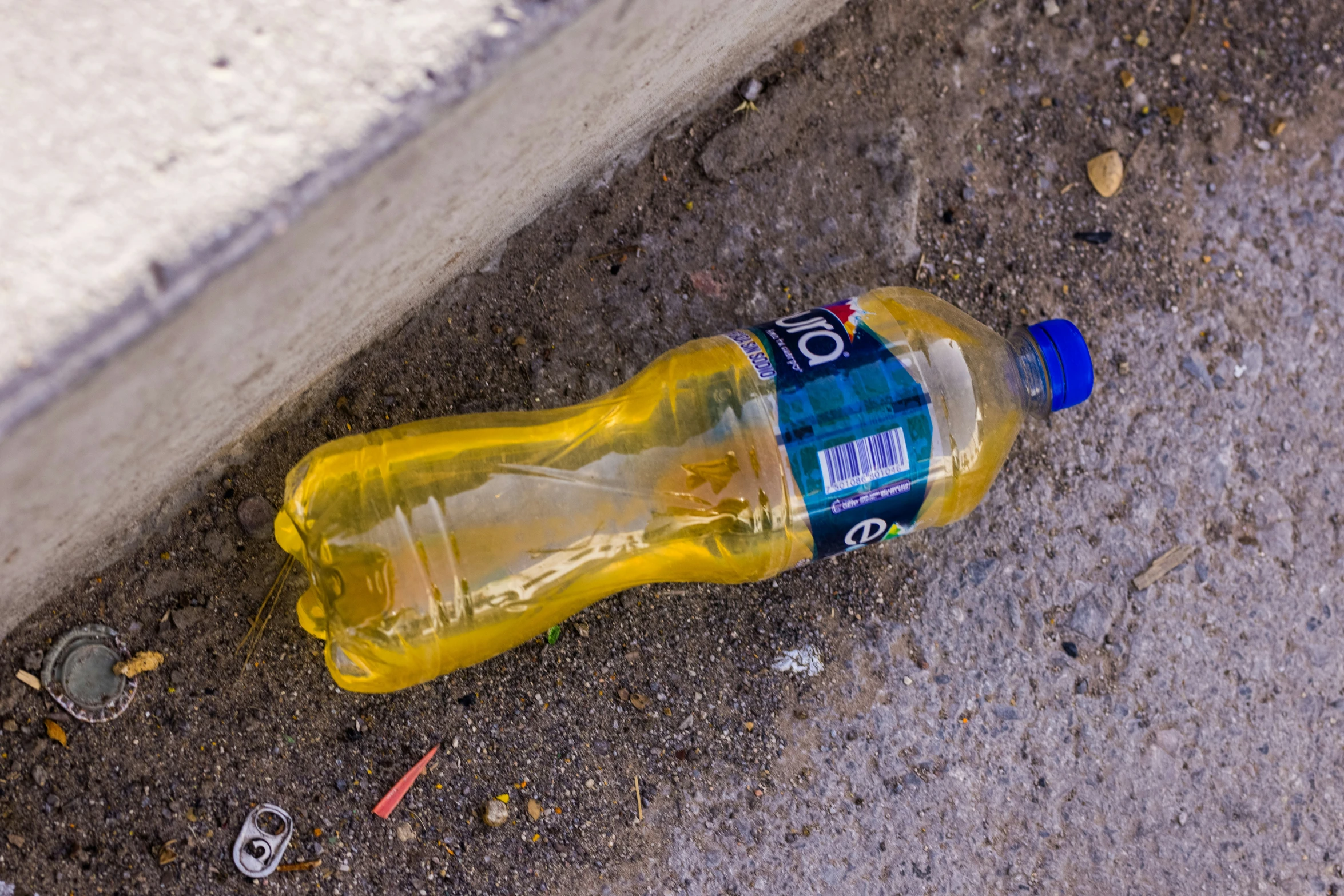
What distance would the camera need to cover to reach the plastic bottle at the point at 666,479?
1479 mm

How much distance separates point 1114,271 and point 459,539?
142cm

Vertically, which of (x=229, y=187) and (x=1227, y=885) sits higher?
(x=229, y=187)

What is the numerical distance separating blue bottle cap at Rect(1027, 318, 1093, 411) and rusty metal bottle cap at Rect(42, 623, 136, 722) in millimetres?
1682

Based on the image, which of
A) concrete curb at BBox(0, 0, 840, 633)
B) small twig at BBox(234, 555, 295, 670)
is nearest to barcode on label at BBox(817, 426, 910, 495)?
concrete curb at BBox(0, 0, 840, 633)

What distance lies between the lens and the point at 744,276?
5.78ft

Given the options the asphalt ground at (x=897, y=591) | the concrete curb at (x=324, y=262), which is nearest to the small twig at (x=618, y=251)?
the asphalt ground at (x=897, y=591)

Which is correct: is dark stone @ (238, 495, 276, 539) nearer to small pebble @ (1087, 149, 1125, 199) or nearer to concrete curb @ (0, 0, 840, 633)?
concrete curb @ (0, 0, 840, 633)

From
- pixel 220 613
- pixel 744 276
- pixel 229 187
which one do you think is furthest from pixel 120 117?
pixel 744 276

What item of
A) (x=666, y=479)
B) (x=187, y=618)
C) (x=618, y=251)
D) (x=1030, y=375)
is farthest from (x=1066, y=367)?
(x=187, y=618)

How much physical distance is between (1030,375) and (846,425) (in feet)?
1.27

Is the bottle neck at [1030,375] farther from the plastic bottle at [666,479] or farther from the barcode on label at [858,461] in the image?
the barcode on label at [858,461]

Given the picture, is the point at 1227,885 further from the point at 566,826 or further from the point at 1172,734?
the point at 566,826

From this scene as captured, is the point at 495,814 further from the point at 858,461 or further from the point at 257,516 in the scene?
the point at 858,461

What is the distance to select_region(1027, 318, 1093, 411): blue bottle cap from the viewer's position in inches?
59.9
